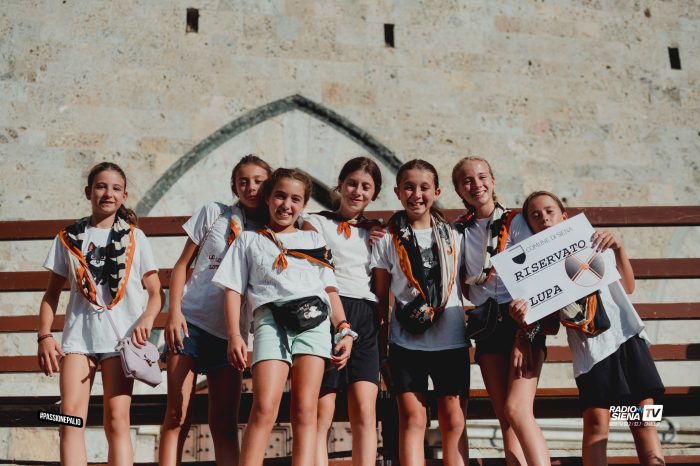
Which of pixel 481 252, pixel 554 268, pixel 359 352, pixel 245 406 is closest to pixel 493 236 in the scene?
pixel 481 252

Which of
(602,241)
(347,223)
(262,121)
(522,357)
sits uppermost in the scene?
(262,121)

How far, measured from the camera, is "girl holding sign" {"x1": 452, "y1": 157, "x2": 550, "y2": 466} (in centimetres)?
276

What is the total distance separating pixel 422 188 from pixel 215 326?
109 centimetres

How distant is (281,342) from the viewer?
274 cm

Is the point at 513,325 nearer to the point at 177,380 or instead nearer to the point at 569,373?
the point at 177,380

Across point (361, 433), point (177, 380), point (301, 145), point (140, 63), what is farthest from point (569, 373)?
point (140, 63)

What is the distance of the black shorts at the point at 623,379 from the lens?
2.83 metres

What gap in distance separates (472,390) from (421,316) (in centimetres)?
92

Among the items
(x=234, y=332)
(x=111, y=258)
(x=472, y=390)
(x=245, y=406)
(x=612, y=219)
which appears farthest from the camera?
(x=612, y=219)

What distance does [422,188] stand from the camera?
3168mm

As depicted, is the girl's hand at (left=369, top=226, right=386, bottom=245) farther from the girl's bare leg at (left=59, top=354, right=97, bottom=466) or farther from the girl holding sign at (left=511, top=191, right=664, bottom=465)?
the girl's bare leg at (left=59, top=354, right=97, bottom=466)

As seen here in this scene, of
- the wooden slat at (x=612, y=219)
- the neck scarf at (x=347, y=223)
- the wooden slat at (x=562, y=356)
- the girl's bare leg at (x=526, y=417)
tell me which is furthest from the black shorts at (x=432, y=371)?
the wooden slat at (x=612, y=219)

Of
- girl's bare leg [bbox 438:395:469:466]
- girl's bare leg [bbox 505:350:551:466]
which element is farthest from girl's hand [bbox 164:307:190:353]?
girl's bare leg [bbox 505:350:551:466]

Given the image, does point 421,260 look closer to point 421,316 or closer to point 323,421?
point 421,316
